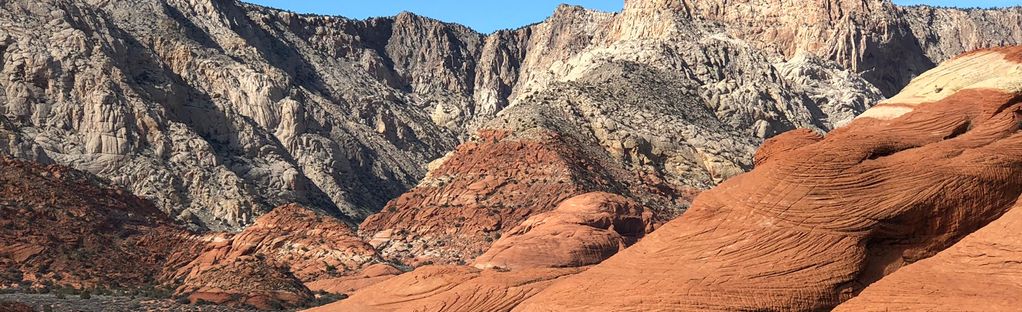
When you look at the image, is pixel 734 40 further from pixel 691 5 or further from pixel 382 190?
pixel 382 190

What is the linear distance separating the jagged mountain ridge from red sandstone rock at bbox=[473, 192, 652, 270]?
35.9 meters

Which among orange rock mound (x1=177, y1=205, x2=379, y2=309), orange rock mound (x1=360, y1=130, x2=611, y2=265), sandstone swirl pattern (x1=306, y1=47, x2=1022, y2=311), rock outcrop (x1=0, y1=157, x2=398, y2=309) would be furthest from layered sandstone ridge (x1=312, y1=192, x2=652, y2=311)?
orange rock mound (x1=360, y1=130, x2=611, y2=265)

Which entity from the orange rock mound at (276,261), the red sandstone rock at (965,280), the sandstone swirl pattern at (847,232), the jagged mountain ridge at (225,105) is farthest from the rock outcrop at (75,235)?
the red sandstone rock at (965,280)

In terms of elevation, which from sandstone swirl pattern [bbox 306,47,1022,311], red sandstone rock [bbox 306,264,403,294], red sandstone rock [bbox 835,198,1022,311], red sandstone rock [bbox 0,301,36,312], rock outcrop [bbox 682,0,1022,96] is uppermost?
rock outcrop [bbox 682,0,1022,96]

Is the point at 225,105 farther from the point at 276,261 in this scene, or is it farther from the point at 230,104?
the point at 276,261

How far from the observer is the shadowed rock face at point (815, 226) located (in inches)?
942

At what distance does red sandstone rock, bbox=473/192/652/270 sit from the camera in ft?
180

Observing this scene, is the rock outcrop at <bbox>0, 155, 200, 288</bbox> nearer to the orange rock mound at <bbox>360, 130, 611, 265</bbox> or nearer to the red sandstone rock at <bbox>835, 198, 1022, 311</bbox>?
the orange rock mound at <bbox>360, 130, 611, 265</bbox>

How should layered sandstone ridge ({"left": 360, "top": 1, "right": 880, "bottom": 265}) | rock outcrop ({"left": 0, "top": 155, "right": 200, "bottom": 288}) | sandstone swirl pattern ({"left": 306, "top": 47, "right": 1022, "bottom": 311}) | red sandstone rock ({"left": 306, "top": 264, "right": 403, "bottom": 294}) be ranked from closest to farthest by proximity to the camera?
sandstone swirl pattern ({"left": 306, "top": 47, "right": 1022, "bottom": 311})
red sandstone rock ({"left": 306, "top": 264, "right": 403, "bottom": 294})
rock outcrop ({"left": 0, "top": 155, "right": 200, "bottom": 288})
layered sandstone ridge ({"left": 360, "top": 1, "right": 880, "bottom": 265})

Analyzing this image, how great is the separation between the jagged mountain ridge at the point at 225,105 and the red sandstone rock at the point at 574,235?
118ft

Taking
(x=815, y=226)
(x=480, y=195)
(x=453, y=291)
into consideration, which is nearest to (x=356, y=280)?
(x=480, y=195)

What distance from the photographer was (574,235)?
5725 cm

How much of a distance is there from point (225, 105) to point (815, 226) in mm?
114602

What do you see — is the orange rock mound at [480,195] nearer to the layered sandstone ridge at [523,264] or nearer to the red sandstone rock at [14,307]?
the layered sandstone ridge at [523,264]
